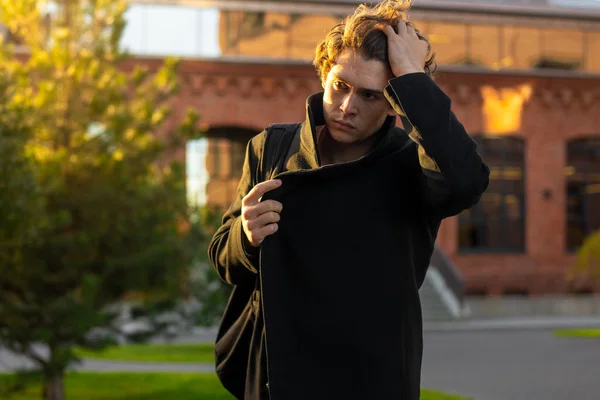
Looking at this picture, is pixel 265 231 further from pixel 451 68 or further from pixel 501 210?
pixel 501 210

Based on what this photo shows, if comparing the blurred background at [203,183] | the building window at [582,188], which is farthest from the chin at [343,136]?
the building window at [582,188]

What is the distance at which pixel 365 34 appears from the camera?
8.91 ft

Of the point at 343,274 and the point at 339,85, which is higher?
the point at 339,85

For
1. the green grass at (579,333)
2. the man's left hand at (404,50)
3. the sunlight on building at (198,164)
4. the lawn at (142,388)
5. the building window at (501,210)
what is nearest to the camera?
the man's left hand at (404,50)

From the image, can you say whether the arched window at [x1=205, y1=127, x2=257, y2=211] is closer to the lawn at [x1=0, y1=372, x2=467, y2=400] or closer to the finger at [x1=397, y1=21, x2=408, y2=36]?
the lawn at [x1=0, y1=372, x2=467, y2=400]

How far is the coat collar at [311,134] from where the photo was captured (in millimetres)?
2775

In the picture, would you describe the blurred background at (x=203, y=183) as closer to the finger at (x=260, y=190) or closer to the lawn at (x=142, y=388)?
the lawn at (x=142, y=388)

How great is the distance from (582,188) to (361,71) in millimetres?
37633

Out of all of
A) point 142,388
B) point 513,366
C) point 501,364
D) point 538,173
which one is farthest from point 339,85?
point 538,173

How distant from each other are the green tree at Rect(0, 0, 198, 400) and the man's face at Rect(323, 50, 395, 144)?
24.4ft

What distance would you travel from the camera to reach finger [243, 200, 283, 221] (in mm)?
2641

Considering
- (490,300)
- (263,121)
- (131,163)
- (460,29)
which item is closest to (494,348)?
(490,300)

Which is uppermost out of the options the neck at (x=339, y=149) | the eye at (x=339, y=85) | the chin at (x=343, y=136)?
the eye at (x=339, y=85)

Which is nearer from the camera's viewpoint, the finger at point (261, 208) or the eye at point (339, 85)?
the finger at point (261, 208)
